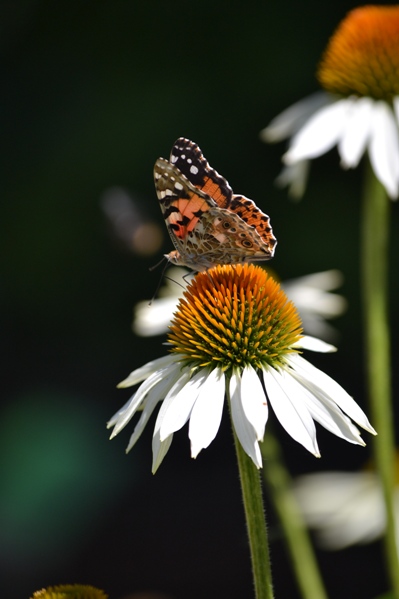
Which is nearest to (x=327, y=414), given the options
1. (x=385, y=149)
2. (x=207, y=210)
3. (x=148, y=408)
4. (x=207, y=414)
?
(x=207, y=414)

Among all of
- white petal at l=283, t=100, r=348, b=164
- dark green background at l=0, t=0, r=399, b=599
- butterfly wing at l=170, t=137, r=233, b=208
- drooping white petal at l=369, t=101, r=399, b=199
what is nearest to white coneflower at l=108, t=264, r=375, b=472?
butterfly wing at l=170, t=137, r=233, b=208

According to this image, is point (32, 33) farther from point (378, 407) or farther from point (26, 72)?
point (378, 407)

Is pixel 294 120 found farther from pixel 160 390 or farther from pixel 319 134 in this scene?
pixel 160 390

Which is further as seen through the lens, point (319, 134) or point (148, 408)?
point (319, 134)

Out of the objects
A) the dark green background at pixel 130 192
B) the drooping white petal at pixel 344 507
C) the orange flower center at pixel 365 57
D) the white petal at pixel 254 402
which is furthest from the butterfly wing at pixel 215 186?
the dark green background at pixel 130 192

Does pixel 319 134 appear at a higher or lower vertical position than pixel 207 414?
higher

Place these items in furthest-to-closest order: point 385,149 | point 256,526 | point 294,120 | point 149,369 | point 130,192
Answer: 1. point 130,192
2. point 294,120
3. point 385,149
4. point 149,369
5. point 256,526

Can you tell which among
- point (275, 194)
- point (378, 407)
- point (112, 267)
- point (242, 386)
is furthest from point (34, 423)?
point (242, 386)
